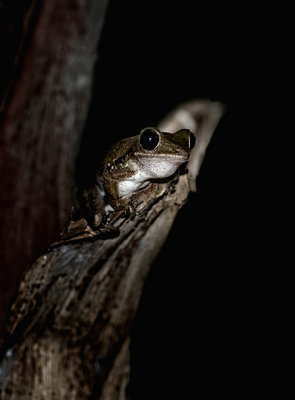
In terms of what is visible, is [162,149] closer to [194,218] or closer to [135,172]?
[135,172]

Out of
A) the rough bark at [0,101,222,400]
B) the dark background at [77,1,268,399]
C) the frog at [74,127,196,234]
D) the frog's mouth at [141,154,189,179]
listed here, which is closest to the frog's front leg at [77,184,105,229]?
the frog at [74,127,196,234]

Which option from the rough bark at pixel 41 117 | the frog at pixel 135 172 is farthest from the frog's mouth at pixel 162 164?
the rough bark at pixel 41 117

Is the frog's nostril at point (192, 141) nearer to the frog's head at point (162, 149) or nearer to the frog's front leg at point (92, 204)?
the frog's head at point (162, 149)

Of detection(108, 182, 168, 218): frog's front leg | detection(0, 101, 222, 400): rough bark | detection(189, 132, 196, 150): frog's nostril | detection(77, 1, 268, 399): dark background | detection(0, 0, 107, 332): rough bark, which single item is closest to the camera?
detection(0, 101, 222, 400): rough bark

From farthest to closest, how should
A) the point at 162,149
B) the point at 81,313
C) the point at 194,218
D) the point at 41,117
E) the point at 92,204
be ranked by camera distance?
the point at 194,218 < the point at 41,117 < the point at 92,204 < the point at 162,149 < the point at 81,313

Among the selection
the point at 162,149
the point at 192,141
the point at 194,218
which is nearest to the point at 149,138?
the point at 162,149

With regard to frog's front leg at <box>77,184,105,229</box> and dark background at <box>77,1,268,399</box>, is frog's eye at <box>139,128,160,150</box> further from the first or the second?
dark background at <box>77,1,268,399</box>

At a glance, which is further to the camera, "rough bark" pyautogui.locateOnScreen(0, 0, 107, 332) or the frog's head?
"rough bark" pyautogui.locateOnScreen(0, 0, 107, 332)
